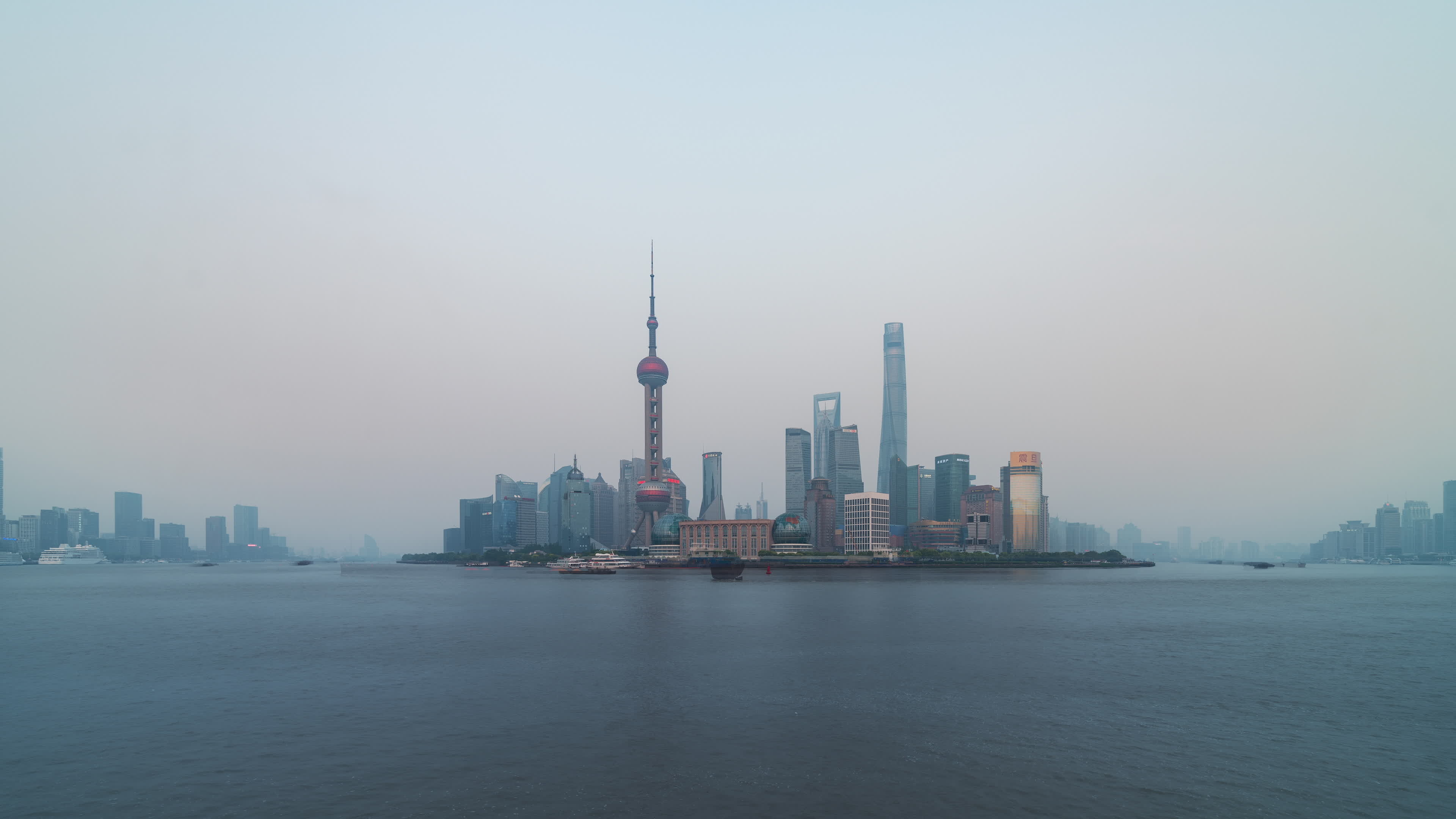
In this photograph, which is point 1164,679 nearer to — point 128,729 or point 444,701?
point 444,701

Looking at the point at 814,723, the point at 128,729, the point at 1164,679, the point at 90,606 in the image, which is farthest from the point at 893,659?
the point at 90,606

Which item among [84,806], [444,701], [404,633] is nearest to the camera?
[84,806]

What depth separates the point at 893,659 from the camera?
6469 cm

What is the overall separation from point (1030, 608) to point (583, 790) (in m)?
99.5

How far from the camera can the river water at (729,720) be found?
3150 centimetres

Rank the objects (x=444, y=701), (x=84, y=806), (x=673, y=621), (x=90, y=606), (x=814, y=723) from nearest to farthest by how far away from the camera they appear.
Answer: (x=84, y=806), (x=814, y=723), (x=444, y=701), (x=673, y=621), (x=90, y=606)

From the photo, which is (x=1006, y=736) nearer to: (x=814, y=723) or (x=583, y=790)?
(x=814, y=723)

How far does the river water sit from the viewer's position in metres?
31.5

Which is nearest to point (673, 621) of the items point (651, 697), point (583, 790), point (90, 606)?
point (651, 697)

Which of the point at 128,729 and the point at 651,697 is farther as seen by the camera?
the point at 651,697

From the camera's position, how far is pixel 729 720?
143 feet

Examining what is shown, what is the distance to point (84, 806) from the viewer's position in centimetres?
3072

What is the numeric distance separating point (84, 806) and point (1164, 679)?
61830mm

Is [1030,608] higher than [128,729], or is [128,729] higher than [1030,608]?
[128,729]
